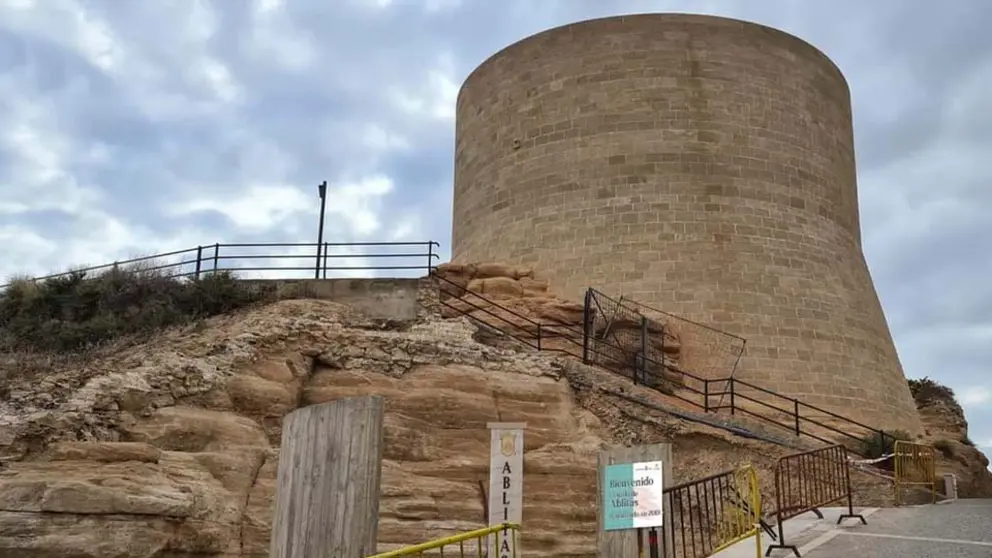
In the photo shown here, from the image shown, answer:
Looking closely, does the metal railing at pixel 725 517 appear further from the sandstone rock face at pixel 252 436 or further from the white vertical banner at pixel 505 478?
the sandstone rock face at pixel 252 436

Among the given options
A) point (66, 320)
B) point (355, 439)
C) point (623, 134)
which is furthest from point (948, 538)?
point (66, 320)

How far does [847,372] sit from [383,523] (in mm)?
10038

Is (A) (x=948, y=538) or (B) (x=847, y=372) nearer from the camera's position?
(A) (x=948, y=538)

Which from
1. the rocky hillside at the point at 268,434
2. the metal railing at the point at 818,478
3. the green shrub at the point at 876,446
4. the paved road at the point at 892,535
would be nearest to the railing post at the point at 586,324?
the rocky hillside at the point at 268,434

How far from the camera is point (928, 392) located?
24.0m

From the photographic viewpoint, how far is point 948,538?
9.58 meters

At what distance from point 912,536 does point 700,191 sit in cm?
976

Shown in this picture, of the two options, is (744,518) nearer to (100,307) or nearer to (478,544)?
(478,544)

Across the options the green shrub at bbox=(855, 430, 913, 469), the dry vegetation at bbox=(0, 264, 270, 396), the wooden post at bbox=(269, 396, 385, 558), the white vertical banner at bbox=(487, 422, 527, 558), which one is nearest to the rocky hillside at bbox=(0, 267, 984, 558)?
the dry vegetation at bbox=(0, 264, 270, 396)

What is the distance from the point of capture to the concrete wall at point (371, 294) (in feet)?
52.8

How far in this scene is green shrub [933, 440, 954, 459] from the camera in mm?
17625

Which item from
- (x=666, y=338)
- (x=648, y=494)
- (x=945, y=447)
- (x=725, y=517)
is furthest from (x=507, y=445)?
(x=945, y=447)

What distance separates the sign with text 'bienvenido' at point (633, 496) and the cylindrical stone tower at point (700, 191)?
10010 mm

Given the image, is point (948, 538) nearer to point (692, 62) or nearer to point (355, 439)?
point (355, 439)
